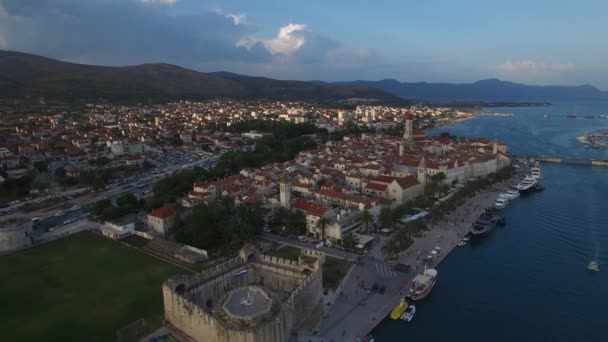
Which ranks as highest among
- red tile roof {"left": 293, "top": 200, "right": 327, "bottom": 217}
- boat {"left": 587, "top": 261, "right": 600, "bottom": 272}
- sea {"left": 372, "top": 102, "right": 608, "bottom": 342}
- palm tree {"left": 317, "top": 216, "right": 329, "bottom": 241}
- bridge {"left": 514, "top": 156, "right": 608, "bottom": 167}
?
red tile roof {"left": 293, "top": 200, "right": 327, "bottom": 217}

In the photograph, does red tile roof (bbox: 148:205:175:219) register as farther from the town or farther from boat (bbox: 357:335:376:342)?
boat (bbox: 357:335:376:342)

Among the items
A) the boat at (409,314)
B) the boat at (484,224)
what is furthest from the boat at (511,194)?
the boat at (409,314)

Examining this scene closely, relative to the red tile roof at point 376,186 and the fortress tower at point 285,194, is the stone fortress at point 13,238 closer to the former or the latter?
the fortress tower at point 285,194

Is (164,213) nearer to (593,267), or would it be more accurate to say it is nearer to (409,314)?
(409,314)

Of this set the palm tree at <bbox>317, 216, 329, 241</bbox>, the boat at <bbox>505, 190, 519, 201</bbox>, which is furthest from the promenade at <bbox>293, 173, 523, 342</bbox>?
the boat at <bbox>505, 190, 519, 201</bbox>

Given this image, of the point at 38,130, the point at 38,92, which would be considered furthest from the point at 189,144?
the point at 38,92
